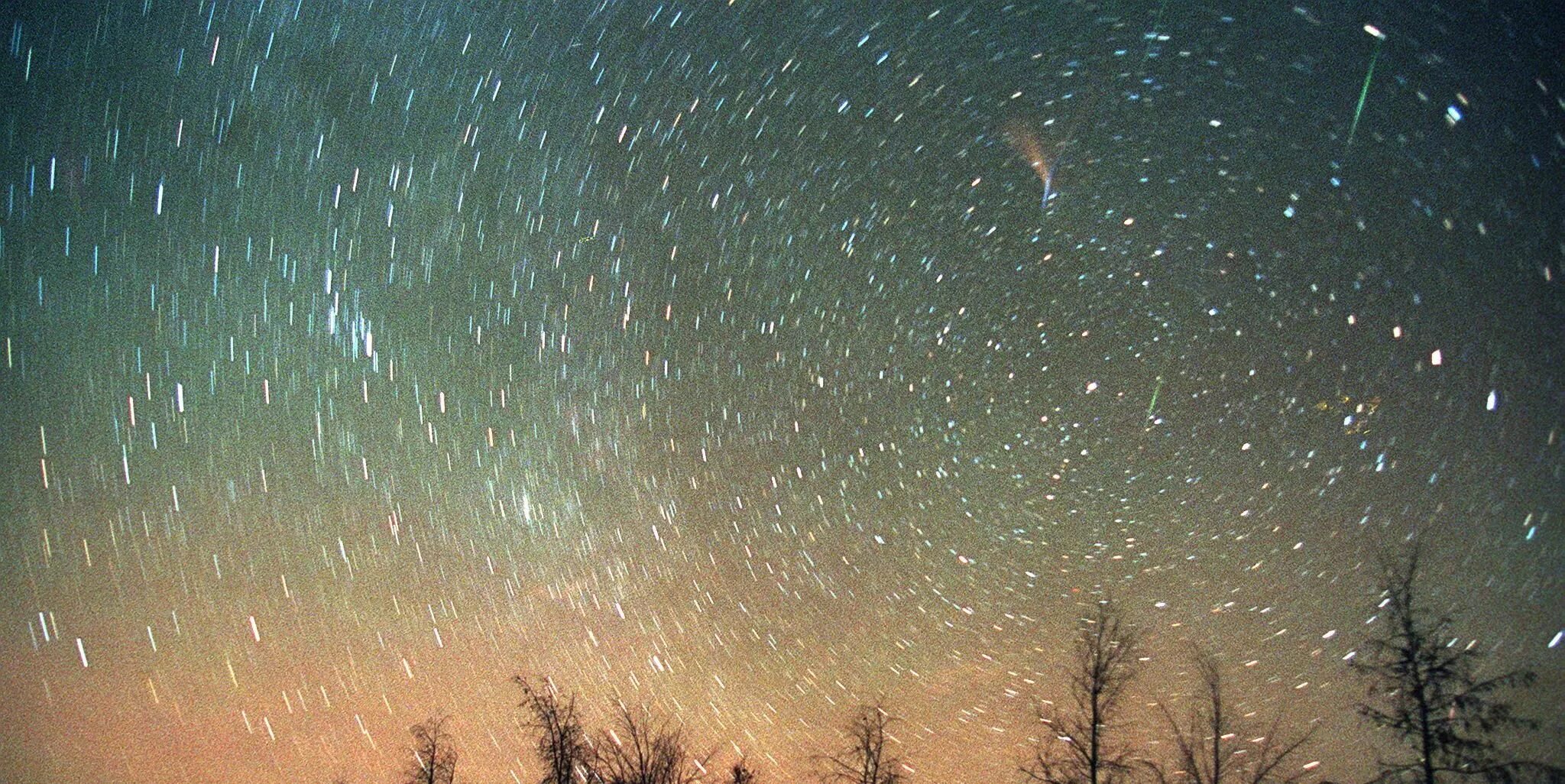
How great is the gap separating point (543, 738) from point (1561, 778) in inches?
755

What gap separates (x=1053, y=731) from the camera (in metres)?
15.4

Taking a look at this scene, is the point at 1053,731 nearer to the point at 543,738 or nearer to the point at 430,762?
the point at 543,738

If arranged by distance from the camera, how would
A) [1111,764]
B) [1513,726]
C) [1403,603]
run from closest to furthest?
[1513,726], [1403,603], [1111,764]

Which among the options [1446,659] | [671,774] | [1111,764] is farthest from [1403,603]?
[671,774]

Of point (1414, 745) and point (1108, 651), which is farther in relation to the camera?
point (1108, 651)

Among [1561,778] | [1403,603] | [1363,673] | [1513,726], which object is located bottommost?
[1561,778]

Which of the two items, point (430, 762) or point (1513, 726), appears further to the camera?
point (430, 762)

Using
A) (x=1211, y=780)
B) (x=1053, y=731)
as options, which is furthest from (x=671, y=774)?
(x=1211, y=780)

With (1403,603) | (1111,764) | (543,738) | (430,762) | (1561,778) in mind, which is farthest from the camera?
(430,762)

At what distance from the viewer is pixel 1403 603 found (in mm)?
13789

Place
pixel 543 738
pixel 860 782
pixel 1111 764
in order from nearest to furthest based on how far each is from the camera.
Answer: pixel 1111 764
pixel 860 782
pixel 543 738

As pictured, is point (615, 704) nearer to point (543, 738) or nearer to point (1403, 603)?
point (543, 738)

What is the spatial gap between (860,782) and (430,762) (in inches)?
455

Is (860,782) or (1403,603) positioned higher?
(1403,603)
